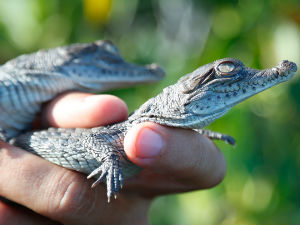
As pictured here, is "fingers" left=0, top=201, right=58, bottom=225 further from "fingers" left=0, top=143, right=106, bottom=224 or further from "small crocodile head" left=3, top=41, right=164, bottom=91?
"small crocodile head" left=3, top=41, right=164, bottom=91

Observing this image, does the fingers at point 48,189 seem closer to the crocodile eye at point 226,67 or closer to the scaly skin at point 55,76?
the scaly skin at point 55,76

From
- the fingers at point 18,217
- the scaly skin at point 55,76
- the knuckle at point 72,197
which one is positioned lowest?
the fingers at point 18,217

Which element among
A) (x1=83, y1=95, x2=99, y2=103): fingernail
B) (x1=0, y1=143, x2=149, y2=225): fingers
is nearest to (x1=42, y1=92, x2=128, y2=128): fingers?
(x1=83, y1=95, x2=99, y2=103): fingernail

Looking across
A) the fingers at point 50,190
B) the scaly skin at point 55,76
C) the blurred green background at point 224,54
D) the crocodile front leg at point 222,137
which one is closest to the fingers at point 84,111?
the scaly skin at point 55,76

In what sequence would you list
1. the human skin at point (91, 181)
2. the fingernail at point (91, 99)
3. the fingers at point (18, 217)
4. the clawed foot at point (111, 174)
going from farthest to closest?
the fingernail at point (91, 99) < the fingers at point (18, 217) < the human skin at point (91, 181) < the clawed foot at point (111, 174)

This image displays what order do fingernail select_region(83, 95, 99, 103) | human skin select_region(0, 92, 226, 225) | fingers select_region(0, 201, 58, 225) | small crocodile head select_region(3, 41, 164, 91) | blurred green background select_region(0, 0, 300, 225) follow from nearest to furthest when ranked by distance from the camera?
human skin select_region(0, 92, 226, 225), fingers select_region(0, 201, 58, 225), fingernail select_region(83, 95, 99, 103), small crocodile head select_region(3, 41, 164, 91), blurred green background select_region(0, 0, 300, 225)

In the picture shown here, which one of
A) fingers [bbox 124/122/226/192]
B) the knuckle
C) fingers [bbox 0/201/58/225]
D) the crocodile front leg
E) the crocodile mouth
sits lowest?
fingers [bbox 0/201/58/225]

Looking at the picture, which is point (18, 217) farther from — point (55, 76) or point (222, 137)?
point (222, 137)

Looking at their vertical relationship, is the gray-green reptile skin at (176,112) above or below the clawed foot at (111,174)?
above

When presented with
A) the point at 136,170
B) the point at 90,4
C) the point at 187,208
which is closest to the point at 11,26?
the point at 90,4
